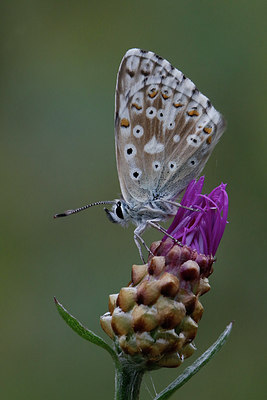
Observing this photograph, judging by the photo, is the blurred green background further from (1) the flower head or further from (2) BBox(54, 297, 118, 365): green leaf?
(2) BBox(54, 297, 118, 365): green leaf

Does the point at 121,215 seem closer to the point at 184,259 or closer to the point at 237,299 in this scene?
the point at 184,259

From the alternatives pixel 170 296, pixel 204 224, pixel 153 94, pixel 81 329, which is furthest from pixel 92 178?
pixel 81 329

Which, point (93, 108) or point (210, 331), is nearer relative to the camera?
point (210, 331)

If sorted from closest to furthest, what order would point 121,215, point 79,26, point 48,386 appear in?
point 121,215, point 48,386, point 79,26

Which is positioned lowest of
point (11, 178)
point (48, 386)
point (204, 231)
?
point (48, 386)

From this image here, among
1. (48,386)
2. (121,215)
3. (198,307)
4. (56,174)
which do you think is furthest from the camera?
(56,174)

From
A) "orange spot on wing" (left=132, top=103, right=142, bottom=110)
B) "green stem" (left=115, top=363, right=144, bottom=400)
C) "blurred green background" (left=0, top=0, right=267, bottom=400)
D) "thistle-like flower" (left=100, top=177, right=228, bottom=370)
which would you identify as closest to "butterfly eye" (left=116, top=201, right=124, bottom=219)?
"thistle-like flower" (left=100, top=177, right=228, bottom=370)

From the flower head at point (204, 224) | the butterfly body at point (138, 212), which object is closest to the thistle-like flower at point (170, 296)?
the flower head at point (204, 224)

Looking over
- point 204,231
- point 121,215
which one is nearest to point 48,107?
point 121,215

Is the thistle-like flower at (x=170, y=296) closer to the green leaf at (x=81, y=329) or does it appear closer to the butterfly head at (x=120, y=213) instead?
the green leaf at (x=81, y=329)
